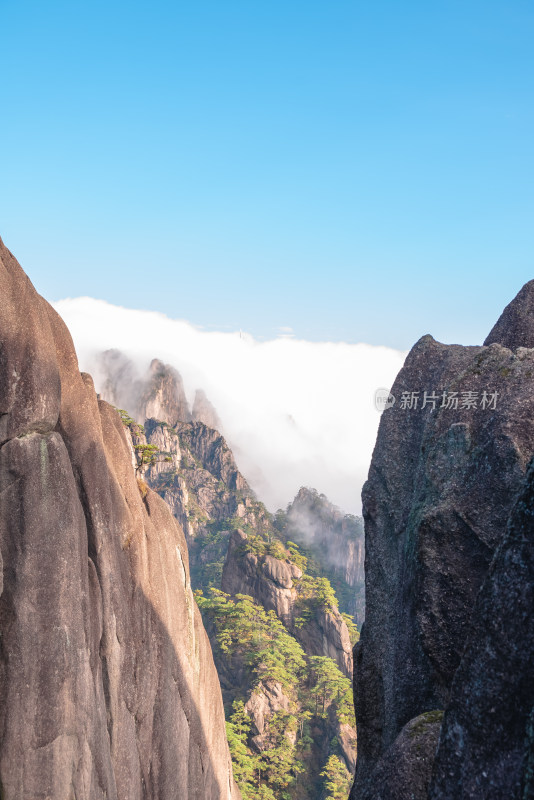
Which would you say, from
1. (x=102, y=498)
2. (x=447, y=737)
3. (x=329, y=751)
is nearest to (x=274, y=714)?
(x=329, y=751)

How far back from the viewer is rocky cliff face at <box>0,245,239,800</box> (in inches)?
461

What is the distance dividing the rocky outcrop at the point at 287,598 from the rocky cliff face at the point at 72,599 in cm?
3825

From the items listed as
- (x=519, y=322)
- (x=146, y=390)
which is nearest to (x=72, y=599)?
(x=519, y=322)

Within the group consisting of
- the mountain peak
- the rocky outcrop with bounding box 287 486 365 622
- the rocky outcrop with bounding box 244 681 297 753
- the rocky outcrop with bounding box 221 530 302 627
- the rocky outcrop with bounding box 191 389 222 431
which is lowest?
the rocky outcrop with bounding box 287 486 365 622

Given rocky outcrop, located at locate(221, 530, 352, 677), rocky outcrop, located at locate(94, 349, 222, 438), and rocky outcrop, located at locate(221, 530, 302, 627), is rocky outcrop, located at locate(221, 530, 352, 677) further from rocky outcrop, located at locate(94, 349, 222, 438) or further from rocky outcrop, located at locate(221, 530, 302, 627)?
rocky outcrop, located at locate(94, 349, 222, 438)

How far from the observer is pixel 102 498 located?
1532 cm

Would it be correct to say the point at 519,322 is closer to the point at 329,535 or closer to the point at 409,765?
the point at 409,765

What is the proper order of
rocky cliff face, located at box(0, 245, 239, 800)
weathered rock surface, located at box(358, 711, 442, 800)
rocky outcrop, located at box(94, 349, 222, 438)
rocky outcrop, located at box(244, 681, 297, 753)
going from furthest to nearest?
1. rocky outcrop, located at box(94, 349, 222, 438)
2. rocky outcrop, located at box(244, 681, 297, 753)
3. rocky cliff face, located at box(0, 245, 239, 800)
4. weathered rock surface, located at box(358, 711, 442, 800)

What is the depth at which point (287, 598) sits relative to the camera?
57812mm

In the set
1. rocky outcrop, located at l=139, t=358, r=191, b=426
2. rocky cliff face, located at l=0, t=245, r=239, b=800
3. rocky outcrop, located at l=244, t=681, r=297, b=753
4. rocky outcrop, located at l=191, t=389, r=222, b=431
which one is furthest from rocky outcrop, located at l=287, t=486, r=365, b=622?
rocky cliff face, located at l=0, t=245, r=239, b=800

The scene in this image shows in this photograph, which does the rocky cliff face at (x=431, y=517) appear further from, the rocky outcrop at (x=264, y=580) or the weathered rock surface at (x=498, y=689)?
the rocky outcrop at (x=264, y=580)

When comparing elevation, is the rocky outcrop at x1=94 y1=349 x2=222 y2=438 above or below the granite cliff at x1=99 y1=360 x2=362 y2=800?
above

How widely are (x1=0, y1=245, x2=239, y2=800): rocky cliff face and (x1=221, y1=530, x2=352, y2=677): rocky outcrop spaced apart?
125 ft

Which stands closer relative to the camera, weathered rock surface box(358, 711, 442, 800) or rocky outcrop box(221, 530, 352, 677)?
weathered rock surface box(358, 711, 442, 800)
